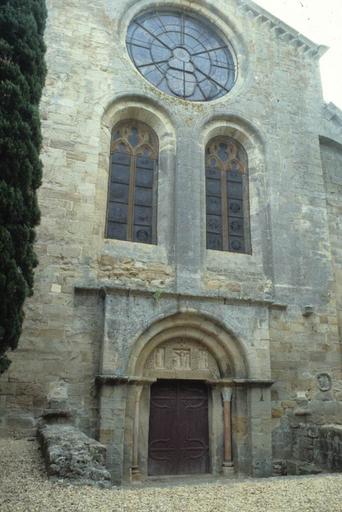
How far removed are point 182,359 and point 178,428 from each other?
1142 millimetres

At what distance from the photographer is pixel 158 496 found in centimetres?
421

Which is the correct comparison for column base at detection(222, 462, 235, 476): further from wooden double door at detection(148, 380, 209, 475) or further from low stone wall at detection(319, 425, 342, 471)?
low stone wall at detection(319, 425, 342, 471)

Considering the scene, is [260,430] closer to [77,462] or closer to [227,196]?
[77,462]

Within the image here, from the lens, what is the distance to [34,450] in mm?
5738

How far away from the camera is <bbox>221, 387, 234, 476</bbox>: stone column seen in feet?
25.3

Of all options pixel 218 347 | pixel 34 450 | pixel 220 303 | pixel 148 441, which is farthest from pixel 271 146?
pixel 34 450

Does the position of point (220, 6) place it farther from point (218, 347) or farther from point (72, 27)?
point (218, 347)

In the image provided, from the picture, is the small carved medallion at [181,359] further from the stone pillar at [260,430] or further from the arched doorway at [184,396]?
the stone pillar at [260,430]

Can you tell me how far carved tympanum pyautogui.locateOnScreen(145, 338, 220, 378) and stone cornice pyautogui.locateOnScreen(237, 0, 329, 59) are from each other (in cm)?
773

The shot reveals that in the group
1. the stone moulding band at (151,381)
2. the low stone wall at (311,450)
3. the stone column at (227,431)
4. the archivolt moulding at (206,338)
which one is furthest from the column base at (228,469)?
the archivolt moulding at (206,338)

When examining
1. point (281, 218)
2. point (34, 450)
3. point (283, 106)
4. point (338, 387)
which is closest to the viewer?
point (34, 450)

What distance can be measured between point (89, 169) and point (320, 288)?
5.02m

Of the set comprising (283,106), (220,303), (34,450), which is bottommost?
(34,450)

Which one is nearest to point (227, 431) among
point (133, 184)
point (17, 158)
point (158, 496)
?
point (158, 496)
